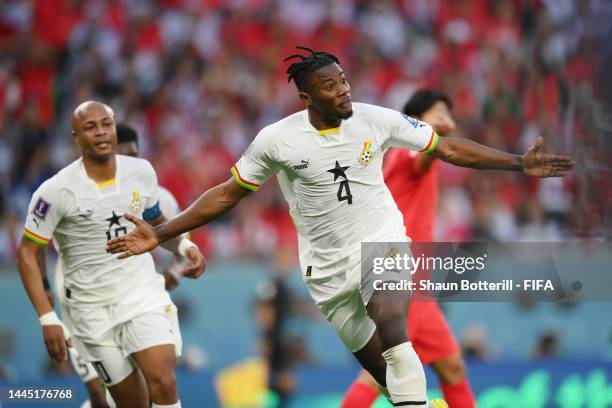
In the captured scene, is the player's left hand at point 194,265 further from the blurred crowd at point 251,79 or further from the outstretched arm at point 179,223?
the blurred crowd at point 251,79

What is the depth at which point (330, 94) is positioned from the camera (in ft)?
22.9

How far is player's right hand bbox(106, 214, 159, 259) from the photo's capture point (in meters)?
6.84

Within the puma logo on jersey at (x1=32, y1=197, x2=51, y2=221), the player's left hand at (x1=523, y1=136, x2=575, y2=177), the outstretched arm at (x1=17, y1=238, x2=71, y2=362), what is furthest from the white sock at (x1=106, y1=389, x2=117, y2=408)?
the player's left hand at (x1=523, y1=136, x2=575, y2=177)

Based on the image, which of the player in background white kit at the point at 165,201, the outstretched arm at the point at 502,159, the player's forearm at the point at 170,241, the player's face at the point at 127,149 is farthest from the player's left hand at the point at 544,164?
the player's face at the point at 127,149

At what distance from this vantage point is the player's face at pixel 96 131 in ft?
25.5

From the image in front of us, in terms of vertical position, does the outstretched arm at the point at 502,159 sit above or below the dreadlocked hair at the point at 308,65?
below

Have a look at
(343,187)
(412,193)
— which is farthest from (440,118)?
(343,187)

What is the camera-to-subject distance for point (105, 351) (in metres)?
7.85

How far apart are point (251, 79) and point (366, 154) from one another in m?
9.11

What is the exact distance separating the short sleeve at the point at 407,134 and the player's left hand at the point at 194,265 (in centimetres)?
166

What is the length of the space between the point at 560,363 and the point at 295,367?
99.2 inches

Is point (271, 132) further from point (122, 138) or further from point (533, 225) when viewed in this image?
point (533, 225)

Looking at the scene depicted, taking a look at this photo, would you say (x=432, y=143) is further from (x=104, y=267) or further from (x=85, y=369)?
(x=85, y=369)

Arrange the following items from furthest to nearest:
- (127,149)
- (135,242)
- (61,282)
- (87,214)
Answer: (127,149) → (61,282) → (87,214) → (135,242)
